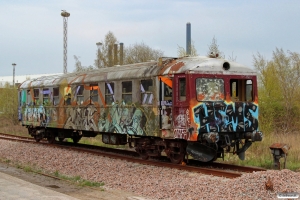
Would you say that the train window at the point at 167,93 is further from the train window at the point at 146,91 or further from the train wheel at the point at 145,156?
the train wheel at the point at 145,156

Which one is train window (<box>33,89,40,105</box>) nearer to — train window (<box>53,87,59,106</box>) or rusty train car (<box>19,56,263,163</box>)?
train window (<box>53,87,59,106</box>)

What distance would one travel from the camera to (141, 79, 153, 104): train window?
12.8 metres

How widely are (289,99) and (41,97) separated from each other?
14.2 metres

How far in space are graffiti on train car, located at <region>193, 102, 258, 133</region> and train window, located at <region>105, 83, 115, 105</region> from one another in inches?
163

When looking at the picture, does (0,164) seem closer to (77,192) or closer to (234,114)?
(77,192)

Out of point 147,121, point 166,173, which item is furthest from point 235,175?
point 147,121

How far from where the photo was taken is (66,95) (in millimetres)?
17875

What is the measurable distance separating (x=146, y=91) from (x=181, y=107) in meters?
1.74

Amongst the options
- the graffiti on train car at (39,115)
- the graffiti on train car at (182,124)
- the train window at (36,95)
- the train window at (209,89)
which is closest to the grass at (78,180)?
the graffiti on train car at (182,124)

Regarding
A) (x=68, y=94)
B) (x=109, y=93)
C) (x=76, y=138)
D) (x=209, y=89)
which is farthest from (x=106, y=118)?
(x=76, y=138)

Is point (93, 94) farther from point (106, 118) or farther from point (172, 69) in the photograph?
point (172, 69)

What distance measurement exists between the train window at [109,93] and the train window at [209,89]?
401cm

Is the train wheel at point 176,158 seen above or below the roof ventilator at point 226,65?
below

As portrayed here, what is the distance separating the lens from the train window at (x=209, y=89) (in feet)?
38.1
